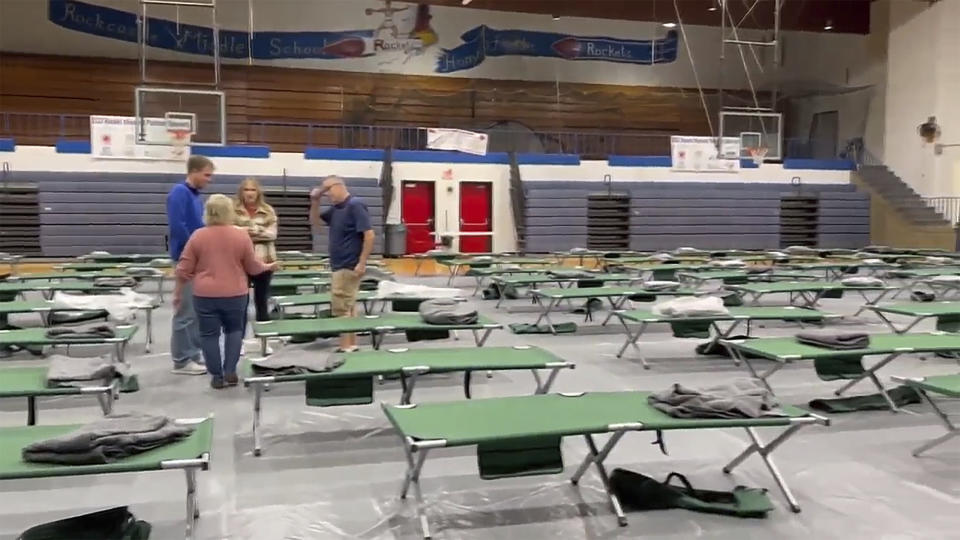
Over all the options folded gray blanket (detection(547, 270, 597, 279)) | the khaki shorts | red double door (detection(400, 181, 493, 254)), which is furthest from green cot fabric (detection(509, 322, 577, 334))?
red double door (detection(400, 181, 493, 254))

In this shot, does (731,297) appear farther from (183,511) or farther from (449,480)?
(183,511)

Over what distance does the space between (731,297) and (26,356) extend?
18.9 feet

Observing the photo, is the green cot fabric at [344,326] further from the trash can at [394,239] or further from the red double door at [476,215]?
the red double door at [476,215]

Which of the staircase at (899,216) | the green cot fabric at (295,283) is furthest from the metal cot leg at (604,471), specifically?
the staircase at (899,216)

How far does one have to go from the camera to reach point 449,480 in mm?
3279

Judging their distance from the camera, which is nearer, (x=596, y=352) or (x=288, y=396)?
(x=288, y=396)

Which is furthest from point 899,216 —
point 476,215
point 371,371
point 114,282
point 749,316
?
point 371,371

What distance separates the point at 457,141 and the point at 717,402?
45.4ft

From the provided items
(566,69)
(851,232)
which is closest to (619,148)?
(566,69)

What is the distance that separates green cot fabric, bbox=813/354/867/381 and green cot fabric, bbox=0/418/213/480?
310 centimetres

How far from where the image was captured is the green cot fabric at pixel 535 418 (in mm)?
2770

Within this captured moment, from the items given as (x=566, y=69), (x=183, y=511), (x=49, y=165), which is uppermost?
(x=566, y=69)

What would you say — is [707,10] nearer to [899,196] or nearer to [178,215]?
[899,196]

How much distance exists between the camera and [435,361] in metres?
4.11
